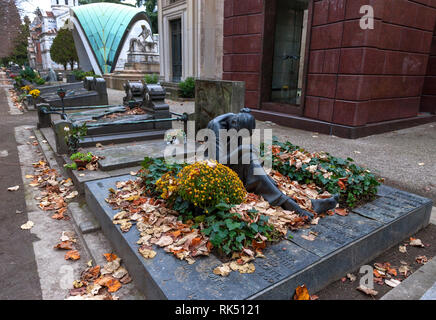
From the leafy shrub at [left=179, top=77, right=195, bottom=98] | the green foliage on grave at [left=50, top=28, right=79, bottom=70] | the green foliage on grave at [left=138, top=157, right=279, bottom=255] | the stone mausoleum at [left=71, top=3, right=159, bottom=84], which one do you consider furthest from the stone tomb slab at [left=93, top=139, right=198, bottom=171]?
the green foliage on grave at [left=50, top=28, right=79, bottom=70]

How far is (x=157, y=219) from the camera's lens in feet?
11.3

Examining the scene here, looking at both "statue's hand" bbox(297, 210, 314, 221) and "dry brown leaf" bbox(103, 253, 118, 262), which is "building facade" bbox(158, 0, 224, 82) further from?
"dry brown leaf" bbox(103, 253, 118, 262)

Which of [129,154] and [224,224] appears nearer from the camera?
[224,224]

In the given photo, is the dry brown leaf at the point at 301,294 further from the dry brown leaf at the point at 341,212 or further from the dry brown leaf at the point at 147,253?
the dry brown leaf at the point at 341,212

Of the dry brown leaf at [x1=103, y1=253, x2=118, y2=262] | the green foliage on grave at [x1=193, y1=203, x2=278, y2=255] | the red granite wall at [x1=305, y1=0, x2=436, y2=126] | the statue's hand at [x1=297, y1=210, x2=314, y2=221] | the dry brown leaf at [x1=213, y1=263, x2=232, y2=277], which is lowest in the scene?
the dry brown leaf at [x1=103, y1=253, x2=118, y2=262]

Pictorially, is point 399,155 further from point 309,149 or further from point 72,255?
point 72,255

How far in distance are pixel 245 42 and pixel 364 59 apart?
4846 millimetres

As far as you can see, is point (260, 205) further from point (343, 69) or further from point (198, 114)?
point (343, 69)

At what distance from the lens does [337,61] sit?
8.83 m

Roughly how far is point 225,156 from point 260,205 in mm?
827

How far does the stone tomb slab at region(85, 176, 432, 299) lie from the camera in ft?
7.97

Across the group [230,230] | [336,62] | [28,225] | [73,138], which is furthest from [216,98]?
[230,230]

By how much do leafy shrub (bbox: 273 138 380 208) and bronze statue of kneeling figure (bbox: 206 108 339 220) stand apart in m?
0.33
